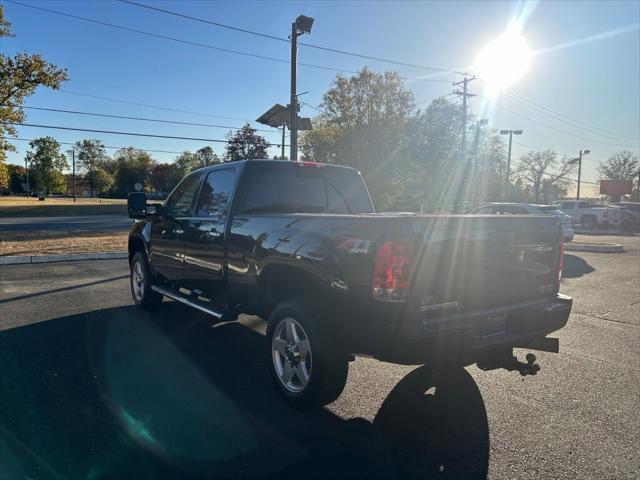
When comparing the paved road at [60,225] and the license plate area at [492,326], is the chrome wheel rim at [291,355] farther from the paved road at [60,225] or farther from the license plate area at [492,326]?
the paved road at [60,225]

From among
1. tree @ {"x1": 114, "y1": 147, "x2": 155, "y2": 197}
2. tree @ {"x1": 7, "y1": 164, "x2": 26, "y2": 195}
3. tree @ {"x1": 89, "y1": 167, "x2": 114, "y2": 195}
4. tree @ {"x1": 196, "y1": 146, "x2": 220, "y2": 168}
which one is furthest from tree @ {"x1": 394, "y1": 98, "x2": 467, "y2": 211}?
tree @ {"x1": 7, "y1": 164, "x2": 26, "y2": 195}

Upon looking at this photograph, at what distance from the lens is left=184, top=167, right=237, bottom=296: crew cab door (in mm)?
4863

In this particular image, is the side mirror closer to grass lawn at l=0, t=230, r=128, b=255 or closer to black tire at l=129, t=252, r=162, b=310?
black tire at l=129, t=252, r=162, b=310

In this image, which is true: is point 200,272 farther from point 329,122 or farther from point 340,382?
point 329,122

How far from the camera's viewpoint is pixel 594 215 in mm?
29406

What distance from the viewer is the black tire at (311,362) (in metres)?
3.41

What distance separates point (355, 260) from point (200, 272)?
258 centimetres

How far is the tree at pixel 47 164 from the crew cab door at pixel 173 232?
3594 inches

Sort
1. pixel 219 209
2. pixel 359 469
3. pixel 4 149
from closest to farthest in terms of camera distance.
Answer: pixel 359 469, pixel 219 209, pixel 4 149

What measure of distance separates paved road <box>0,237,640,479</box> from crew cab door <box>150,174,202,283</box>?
0.76 meters

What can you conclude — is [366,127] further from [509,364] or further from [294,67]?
[509,364]

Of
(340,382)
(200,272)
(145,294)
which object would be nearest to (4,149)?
(145,294)

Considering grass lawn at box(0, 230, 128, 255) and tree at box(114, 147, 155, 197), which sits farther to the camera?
tree at box(114, 147, 155, 197)

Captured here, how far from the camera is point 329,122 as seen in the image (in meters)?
45.0
